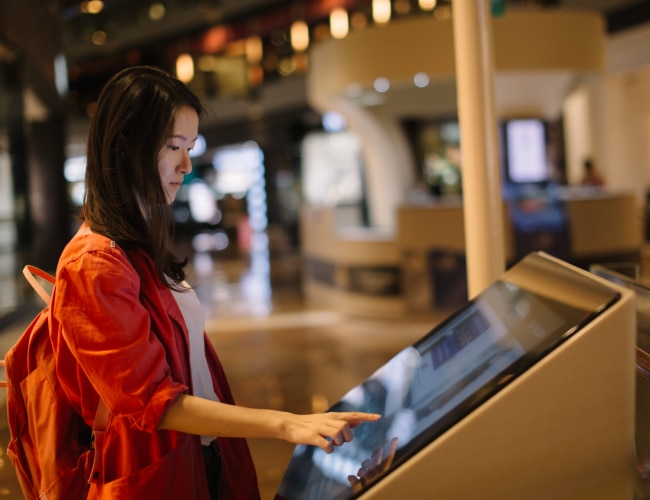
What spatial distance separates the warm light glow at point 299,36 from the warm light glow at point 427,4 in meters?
3.77

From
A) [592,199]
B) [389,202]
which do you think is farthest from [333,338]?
[389,202]

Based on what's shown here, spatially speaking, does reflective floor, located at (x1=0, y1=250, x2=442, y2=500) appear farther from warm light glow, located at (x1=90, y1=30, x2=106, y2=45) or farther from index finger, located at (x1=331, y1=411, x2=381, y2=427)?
warm light glow, located at (x1=90, y1=30, x2=106, y2=45)

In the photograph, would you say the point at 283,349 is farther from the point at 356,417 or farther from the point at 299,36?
the point at 299,36

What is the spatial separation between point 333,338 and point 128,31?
20.2 metres

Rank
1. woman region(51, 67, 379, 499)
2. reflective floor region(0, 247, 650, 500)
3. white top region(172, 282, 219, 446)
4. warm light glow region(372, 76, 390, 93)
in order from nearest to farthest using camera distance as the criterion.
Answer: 1. woman region(51, 67, 379, 499)
2. white top region(172, 282, 219, 446)
3. reflective floor region(0, 247, 650, 500)
4. warm light glow region(372, 76, 390, 93)

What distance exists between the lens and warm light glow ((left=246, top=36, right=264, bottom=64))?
71.2 ft

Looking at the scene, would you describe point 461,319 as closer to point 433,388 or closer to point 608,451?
point 433,388

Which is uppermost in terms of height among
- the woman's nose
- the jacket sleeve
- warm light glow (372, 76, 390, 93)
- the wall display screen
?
warm light glow (372, 76, 390, 93)

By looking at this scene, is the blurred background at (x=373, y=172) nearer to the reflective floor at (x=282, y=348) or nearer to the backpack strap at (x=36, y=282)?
the reflective floor at (x=282, y=348)

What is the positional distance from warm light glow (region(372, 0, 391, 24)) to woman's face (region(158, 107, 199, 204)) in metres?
17.8

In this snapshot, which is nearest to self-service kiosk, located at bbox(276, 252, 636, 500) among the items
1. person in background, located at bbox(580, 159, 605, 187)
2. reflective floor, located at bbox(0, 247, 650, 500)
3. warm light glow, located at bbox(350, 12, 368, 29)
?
reflective floor, located at bbox(0, 247, 650, 500)

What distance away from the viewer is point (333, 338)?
7.13m

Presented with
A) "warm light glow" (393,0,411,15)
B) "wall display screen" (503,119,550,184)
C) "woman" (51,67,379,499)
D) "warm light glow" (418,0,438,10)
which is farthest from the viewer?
"warm light glow" (393,0,411,15)

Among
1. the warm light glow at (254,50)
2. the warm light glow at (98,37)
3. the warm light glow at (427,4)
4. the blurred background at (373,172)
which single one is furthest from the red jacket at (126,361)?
the warm light glow at (98,37)
